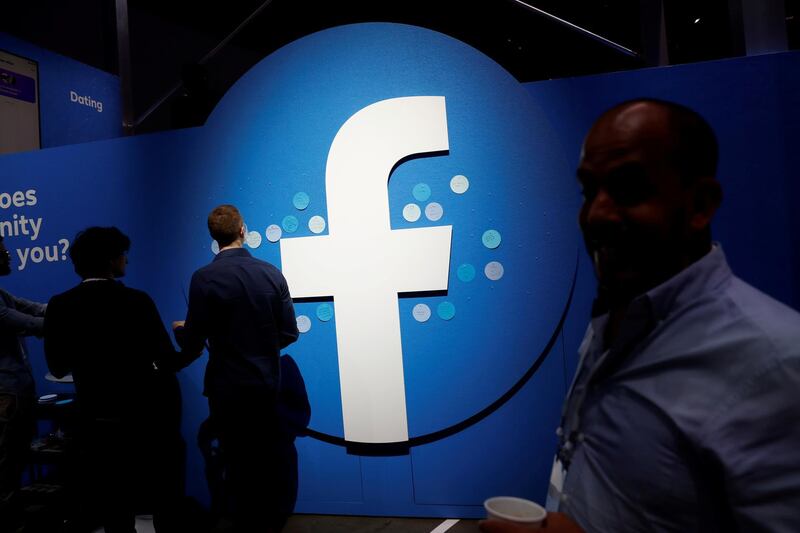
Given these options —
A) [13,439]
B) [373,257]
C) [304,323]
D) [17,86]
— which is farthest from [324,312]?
[17,86]

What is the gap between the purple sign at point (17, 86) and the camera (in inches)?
145

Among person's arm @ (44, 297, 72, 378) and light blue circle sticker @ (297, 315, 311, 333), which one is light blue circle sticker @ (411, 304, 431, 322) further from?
person's arm @ (44, 297, 72, 378)

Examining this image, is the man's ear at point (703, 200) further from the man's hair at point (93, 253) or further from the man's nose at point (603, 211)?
the man's hair at point (93, 253)

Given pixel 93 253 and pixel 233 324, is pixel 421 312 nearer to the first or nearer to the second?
pixel 233 324

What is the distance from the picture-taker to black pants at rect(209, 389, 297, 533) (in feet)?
7.77

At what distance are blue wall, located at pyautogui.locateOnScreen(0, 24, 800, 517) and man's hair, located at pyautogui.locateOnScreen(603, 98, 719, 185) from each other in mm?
1697

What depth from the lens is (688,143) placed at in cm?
77

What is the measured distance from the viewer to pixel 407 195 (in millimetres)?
2631

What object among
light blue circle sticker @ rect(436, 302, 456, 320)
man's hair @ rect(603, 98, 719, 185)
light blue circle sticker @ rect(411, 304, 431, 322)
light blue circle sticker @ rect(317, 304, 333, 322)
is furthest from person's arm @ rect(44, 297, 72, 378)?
man's hair @ rect(603, 98, 719, 185)

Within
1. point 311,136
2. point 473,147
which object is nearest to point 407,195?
point 473,147

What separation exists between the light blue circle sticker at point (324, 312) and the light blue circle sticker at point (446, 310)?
60 cm

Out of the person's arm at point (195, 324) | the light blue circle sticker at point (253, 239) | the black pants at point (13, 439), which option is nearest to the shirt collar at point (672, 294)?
the person's arm at point (195, 324)

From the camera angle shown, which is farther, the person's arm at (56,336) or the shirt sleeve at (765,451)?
the person's arm at (56,336)

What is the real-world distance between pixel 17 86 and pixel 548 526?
15.4 feet
